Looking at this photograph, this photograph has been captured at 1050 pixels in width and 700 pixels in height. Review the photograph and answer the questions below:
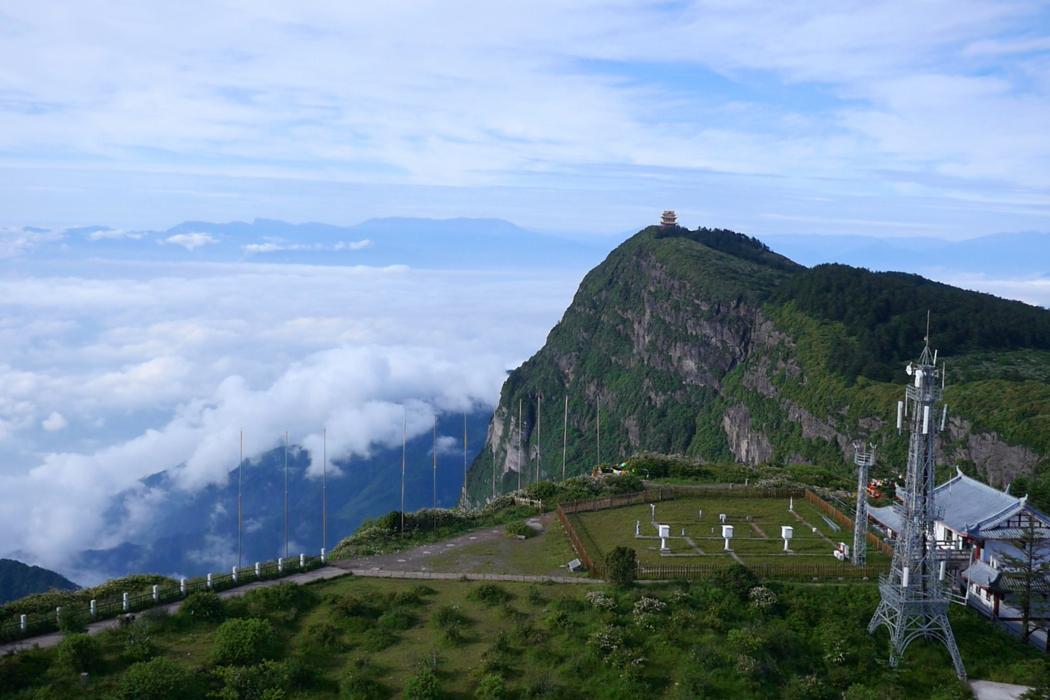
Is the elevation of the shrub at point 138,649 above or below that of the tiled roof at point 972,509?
below

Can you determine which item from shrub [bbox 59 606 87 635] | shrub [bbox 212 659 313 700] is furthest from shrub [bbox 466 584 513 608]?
shrub [bbox 59 606 87 635]

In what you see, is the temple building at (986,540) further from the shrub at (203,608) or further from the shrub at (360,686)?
the shrub at (203,608)

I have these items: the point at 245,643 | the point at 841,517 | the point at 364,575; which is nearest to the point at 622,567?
the point at 364,575

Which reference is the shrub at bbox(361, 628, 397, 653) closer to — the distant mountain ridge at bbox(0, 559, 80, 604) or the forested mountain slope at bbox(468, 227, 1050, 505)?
the distant mountain ridge at bbox(0, 559, 80, 604)

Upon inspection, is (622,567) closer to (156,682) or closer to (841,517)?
(841,517)

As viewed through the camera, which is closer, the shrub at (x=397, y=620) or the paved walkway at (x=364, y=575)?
the shrub at (x=397, y=620)

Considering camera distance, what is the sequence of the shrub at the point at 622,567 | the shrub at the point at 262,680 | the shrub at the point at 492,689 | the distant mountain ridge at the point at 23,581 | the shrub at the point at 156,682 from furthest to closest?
the distant mountain ridge at the point at 23,581, the shrub at the point at 622,567, the shrub at the point at 262,680, the shrub at the point at 492,689, the shrub at the point at 156,682

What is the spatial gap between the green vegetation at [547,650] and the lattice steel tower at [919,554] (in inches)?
30.8

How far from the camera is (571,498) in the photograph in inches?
1987

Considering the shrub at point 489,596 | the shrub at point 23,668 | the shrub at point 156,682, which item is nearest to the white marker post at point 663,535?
the shrub at point 489,596

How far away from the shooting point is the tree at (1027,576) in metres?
31.4

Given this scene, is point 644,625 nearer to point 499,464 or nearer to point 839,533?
point 839,533

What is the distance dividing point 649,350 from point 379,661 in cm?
13538

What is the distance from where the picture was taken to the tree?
31359 mm
